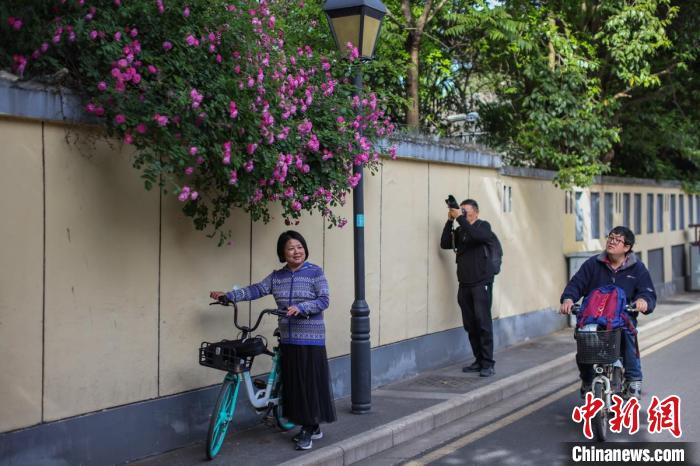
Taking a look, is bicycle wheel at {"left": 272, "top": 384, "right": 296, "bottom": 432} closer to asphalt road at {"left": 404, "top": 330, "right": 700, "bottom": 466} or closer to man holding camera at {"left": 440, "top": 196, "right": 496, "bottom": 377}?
asphalt road at {"left": 404, "top": 330, "right": 700, "bottom": 466}

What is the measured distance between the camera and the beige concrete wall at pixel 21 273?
17.2 ft

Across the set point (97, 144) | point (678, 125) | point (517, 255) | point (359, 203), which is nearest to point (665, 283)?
point (678, 125)

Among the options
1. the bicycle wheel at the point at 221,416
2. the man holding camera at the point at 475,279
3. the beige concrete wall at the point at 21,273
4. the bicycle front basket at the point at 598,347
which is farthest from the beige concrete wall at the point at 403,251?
the beige concrete wall at the point at 21,273

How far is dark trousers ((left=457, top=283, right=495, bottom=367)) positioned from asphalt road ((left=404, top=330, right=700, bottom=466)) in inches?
39.4

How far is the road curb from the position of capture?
6.39 m

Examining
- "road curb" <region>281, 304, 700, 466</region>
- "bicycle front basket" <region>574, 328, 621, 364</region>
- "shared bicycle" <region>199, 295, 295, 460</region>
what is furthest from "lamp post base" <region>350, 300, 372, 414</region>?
"bicycle front basket" <region>574, 328, 621, 364</region>

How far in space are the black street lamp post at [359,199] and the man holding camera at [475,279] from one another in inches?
90.5

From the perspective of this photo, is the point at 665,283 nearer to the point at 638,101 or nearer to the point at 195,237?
the point at 638,101

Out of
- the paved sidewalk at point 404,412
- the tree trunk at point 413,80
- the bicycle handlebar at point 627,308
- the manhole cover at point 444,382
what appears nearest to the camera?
the paved sidewalk at point 404,412

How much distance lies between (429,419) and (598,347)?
5.71 ft

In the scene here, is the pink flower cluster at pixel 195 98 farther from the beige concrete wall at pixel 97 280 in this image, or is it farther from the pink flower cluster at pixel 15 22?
the pink flower cluster at pixel 15 22

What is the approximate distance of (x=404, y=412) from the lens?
7824 millimetres

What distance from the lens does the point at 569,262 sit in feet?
47.1

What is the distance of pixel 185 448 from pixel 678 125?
1433 cm
